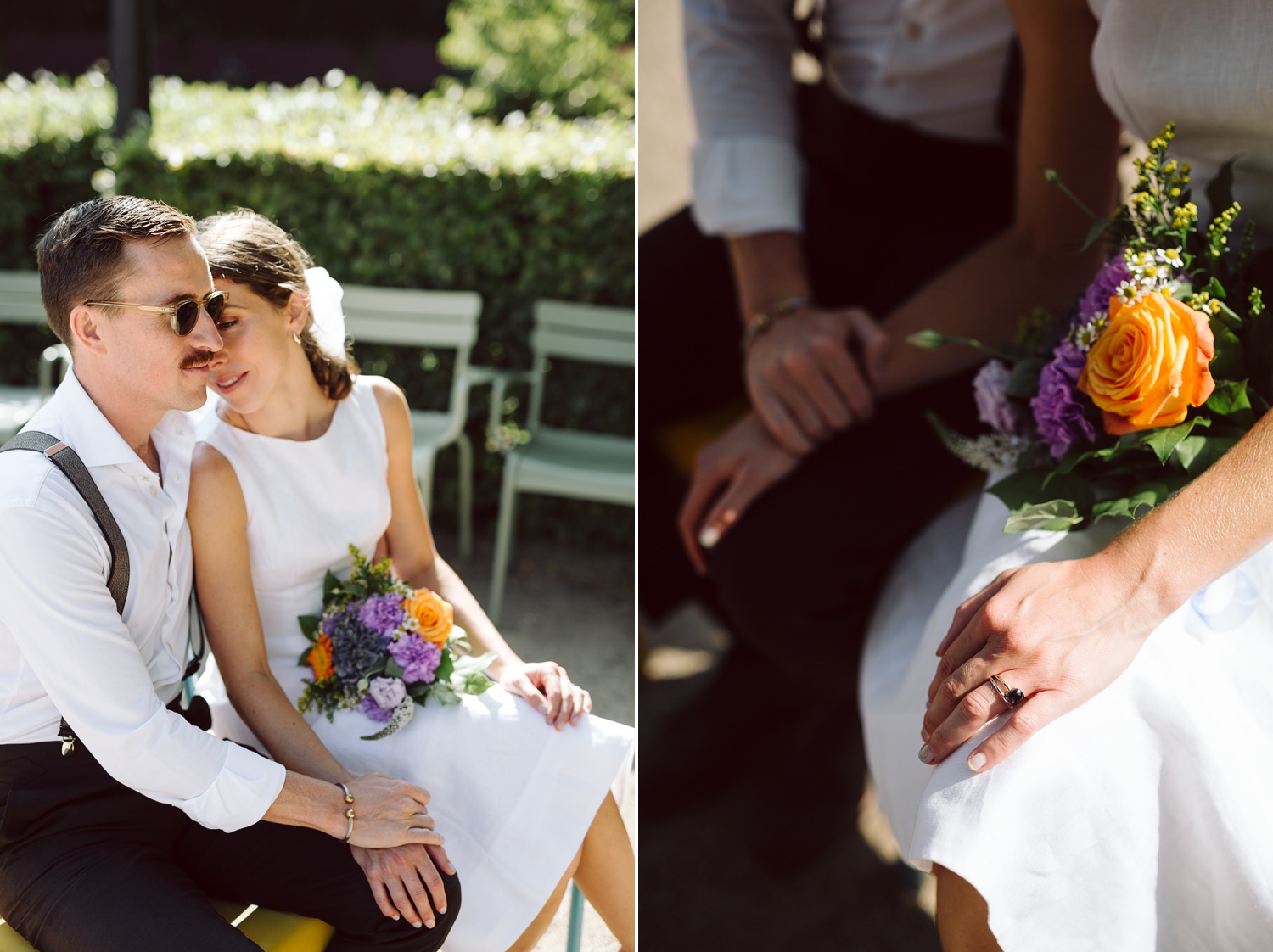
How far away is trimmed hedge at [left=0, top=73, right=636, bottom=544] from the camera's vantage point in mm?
4457

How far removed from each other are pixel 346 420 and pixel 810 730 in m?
1.62

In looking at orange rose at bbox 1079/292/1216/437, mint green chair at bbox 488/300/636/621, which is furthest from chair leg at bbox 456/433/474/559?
orange rose at bbox 1079/292/1216/437

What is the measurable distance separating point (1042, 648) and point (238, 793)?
1004mm

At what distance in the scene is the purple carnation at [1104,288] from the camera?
59.1 inches

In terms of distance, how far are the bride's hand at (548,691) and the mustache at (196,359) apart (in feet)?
2.25

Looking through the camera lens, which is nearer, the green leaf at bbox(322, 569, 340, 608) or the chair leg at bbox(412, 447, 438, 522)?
the green leaf at bbox(322, 569, 340, 608)

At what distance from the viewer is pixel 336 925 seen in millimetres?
1399

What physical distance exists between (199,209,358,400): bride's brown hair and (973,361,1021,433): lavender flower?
1.10 metres

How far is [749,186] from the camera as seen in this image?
2.35m

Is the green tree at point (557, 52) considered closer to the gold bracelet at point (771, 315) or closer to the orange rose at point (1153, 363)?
the gold bracelet at point (771, 315)

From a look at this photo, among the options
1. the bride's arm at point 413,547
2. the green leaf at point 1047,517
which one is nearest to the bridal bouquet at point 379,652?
the bride's arm at point 413,547

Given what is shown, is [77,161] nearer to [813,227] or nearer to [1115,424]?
[813,227]

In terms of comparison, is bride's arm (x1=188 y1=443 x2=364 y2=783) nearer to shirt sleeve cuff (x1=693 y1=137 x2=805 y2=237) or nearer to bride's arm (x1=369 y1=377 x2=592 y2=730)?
bride's arm (x1=369 y1=377 x2=592 y2=730)

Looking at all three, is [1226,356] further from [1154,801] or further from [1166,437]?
[1154,801]
